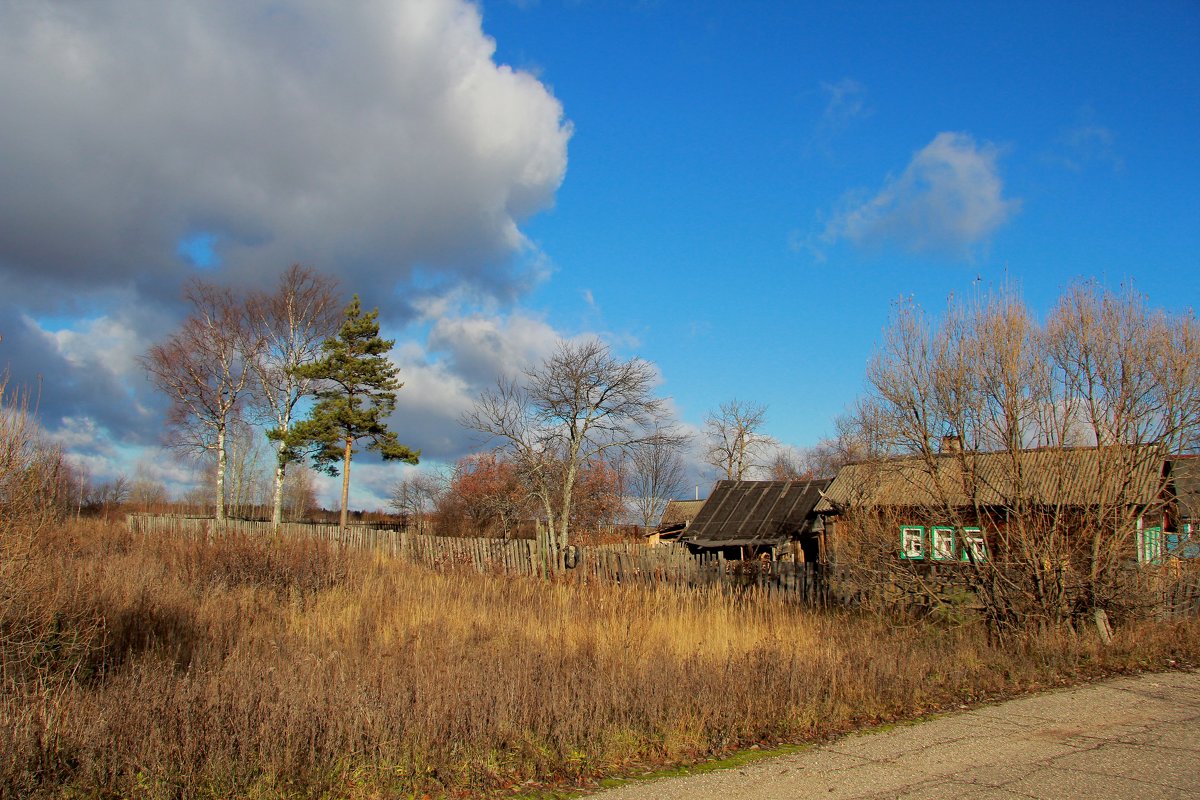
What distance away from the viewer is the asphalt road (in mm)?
5074

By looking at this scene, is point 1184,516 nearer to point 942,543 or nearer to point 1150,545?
point 1150,545

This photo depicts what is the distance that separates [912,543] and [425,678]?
881cm

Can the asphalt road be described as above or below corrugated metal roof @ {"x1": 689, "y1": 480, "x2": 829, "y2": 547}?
below

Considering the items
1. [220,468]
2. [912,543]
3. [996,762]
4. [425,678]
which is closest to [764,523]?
[912,543]

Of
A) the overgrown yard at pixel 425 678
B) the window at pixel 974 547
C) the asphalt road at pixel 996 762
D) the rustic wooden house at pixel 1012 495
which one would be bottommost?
the asphalt road at pixel 996 762

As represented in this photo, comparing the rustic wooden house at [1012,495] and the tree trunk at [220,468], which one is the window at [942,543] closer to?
the rustic wooden house at [1012,495]

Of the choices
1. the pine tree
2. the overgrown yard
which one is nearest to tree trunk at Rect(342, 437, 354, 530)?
the pine tree

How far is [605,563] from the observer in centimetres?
1730

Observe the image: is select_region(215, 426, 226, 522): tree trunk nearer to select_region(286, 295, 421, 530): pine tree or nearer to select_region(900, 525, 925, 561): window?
select_region(286, 295, 421, 530): pine tree

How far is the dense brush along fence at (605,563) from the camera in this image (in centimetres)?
1419

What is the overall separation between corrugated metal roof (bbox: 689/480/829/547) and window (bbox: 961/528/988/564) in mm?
16501

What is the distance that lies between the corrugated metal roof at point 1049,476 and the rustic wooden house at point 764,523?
16690 millimetres

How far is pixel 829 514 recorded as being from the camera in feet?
93.6

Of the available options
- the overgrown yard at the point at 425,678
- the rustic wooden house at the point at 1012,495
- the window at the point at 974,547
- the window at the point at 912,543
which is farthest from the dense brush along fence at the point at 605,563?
the window at the point at 974,547
